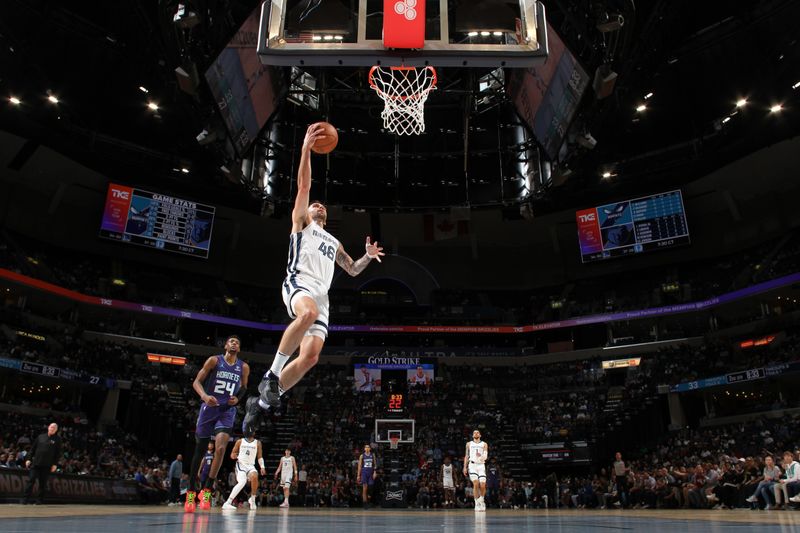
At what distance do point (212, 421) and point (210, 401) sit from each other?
34 centimetres

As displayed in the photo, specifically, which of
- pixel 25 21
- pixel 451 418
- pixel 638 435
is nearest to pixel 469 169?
pixel 451 418

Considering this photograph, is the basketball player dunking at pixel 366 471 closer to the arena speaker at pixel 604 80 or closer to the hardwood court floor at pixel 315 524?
the arena speaker at pixel 604 80

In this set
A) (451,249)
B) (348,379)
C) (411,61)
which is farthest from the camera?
(451,249)

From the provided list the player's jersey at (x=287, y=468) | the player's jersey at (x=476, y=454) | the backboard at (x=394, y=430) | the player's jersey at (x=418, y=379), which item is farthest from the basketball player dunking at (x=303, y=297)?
the player's jersey at (x=418, y=379)

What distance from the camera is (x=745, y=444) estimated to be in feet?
67.8

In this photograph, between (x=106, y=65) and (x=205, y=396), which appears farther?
(x=106, y=65)

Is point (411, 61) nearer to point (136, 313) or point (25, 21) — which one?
point (25, 21)

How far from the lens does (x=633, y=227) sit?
30828 mm

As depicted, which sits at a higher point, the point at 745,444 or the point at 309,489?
the point at 745,444

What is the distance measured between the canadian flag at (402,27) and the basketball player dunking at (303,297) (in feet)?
8.18

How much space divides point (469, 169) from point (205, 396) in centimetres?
2315

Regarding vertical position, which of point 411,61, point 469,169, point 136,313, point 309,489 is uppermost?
point 469,169

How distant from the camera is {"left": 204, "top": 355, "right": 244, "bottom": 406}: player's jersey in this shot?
7809 mm

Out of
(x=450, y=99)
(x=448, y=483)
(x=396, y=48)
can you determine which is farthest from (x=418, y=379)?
(x=396, y=48)
